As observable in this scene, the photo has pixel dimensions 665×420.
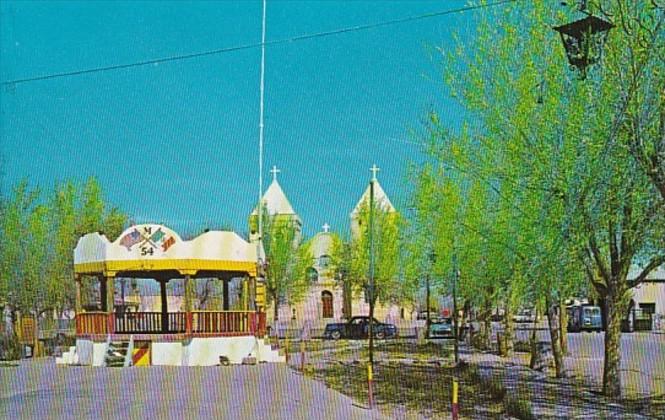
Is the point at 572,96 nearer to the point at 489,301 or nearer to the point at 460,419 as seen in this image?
the point at 460,419

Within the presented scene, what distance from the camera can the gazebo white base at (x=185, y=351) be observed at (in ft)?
55.6

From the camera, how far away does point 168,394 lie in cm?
1135

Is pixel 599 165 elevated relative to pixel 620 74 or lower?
lower

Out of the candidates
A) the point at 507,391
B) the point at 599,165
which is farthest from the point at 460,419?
the point at 599,165

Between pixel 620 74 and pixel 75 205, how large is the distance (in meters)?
14.4

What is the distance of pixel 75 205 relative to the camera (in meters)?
19.5

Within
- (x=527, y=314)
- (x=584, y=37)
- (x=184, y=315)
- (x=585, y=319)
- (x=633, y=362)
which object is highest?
(x=584, y=37)

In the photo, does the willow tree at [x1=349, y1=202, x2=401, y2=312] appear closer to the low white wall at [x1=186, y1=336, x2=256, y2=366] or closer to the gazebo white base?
the low white wall at [x1=186, y1=336, x2=256, y2=366]

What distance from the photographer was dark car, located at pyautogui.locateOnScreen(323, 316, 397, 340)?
2969 centimetres

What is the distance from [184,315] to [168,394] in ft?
22.3

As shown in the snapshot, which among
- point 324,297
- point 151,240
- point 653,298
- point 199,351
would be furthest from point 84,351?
point 653,298

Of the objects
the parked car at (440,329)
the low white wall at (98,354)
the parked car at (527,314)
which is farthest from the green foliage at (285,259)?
the parked car at (527,314)

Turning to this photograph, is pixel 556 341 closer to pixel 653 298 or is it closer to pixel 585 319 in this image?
pixel 653 298

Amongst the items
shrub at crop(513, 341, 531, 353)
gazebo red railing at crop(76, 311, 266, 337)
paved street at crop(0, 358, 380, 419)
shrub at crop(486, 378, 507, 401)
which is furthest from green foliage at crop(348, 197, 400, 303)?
shrub at crop(486, 378, 507, 401)
